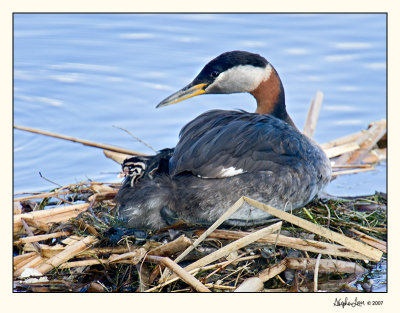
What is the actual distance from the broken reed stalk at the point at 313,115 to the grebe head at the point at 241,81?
112cm

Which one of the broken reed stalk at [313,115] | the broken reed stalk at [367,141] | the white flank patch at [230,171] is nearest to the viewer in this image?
the white flank patch at [230,171]

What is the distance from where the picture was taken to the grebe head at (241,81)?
5.69 m

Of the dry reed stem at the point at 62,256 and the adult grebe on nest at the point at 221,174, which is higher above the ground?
the adult grebe on nest at the point at 221,174

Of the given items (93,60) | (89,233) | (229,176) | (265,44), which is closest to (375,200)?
(229,176)

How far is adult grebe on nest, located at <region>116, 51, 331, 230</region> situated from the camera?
471 cm

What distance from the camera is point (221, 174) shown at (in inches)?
187

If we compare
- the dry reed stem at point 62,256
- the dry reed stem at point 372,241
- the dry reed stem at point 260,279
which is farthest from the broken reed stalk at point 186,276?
the dry reed stem at point 372,241

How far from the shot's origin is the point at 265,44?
28.1 feet

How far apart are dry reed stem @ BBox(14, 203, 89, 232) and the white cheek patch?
5.17ft

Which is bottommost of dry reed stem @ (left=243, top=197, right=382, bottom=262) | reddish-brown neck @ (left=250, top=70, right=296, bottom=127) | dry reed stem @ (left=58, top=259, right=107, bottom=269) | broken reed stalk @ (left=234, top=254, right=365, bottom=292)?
dry reed stem @ (left=58, top=259, right=107, bottom=269)

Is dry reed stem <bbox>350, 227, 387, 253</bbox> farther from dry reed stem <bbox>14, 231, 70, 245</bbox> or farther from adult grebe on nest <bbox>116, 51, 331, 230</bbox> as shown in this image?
dry reed stem <bbox>14, 231, 70, 245</bbox>

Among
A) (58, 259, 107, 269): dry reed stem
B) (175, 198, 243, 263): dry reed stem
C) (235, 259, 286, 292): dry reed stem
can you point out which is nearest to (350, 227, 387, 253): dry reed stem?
(235, 259, 286, 292): dry reed stem

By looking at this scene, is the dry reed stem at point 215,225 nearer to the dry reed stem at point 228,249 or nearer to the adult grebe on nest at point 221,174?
the dry reed stem at point 228,249

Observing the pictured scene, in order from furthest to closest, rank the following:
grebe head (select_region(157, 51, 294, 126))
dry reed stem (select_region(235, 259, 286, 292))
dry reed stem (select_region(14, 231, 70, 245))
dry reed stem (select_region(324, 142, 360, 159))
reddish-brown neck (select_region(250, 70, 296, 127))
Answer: dry reed stem (select_region(324, 142, 360, 159)) → reddish-brown neck (select_region(250, 70, 296, 127)) → grebe head (select_region(157, 51, 294, 126)) → dry reed stem (select_region(14, 231, 70, 245)) → dry reed stem (select_region(235, 259, 286, 292))
